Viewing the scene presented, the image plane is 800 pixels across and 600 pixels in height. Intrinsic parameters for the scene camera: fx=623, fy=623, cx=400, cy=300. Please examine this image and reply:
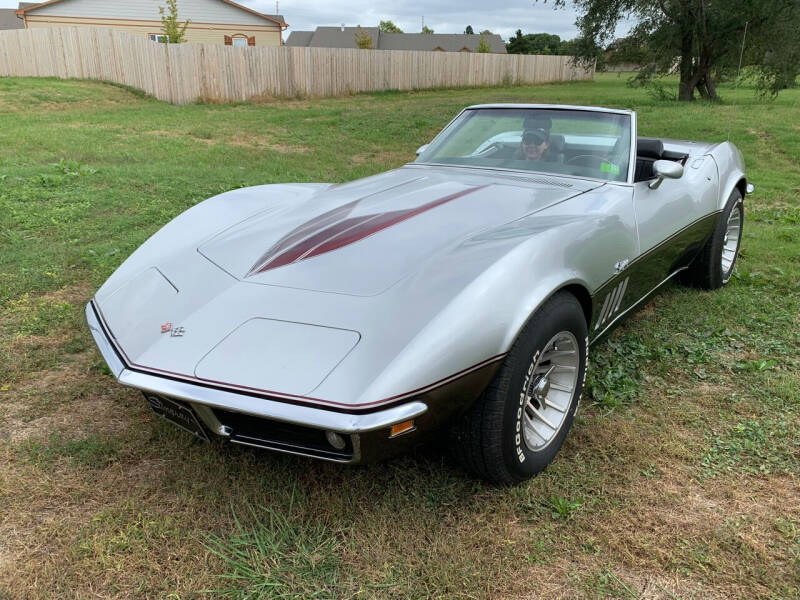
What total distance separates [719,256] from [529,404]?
8.56ft

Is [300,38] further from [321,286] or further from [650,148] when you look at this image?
[321,286]

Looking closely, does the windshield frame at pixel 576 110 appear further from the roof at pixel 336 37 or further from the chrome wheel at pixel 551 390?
the roof at pixel 336 37

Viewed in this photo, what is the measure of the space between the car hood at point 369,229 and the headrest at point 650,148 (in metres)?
1.22

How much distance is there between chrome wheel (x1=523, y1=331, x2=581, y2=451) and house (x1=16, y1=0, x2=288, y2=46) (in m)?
31.4

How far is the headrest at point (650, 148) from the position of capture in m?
4.10

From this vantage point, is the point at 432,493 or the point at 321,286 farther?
the point at 432,493

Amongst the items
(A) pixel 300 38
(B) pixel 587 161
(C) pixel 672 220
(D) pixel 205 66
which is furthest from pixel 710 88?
(A) pixel 300 38

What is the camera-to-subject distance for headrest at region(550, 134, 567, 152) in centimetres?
353

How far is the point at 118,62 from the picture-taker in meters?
18.8

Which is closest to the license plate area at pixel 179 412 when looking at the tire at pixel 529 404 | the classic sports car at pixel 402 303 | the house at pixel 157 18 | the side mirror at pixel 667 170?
the classic sports car at pixel 402 303

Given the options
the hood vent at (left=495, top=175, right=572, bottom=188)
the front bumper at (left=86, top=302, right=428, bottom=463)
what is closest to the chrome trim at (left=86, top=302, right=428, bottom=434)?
the front bumper at (left=86, top=302, right=428, bottom=463)

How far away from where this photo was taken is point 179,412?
2.06m

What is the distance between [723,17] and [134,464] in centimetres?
1849

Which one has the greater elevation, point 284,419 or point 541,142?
point 541,142
